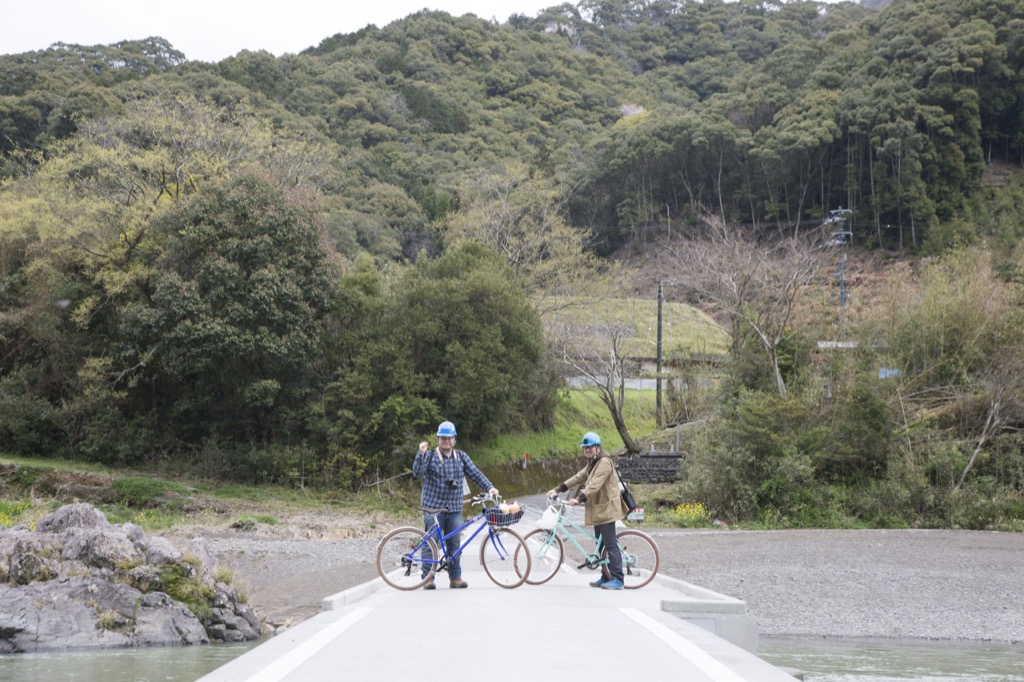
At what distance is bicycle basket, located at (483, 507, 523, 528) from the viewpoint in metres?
10.3

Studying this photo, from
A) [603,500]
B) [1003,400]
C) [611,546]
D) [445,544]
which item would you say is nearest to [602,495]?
[603,500]

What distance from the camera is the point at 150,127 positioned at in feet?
103

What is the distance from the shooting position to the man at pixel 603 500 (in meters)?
10.1

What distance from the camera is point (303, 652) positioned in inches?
259

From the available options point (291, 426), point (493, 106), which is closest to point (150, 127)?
point (291, 426)

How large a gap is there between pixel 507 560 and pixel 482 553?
0.31m

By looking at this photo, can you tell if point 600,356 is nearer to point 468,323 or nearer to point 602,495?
point 468,323

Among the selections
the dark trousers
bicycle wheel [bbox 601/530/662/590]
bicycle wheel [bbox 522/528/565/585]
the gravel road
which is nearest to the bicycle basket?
bicycle wheel [bbox 522/528/565/585]

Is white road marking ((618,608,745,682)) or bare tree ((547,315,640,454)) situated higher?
bare tree ((547,315,640,454))

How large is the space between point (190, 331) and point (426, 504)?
62.7 ft

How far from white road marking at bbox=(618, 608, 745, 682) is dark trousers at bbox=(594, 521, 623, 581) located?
161 centimetres

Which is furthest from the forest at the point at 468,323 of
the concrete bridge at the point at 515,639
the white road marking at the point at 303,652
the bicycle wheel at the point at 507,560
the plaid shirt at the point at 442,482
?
the white road marking at the point at 303,652

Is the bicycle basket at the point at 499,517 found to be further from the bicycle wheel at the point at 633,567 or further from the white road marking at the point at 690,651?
the white road marking at the point at 690,651

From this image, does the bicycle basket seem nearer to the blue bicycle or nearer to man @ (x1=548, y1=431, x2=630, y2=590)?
the blue bicycle
